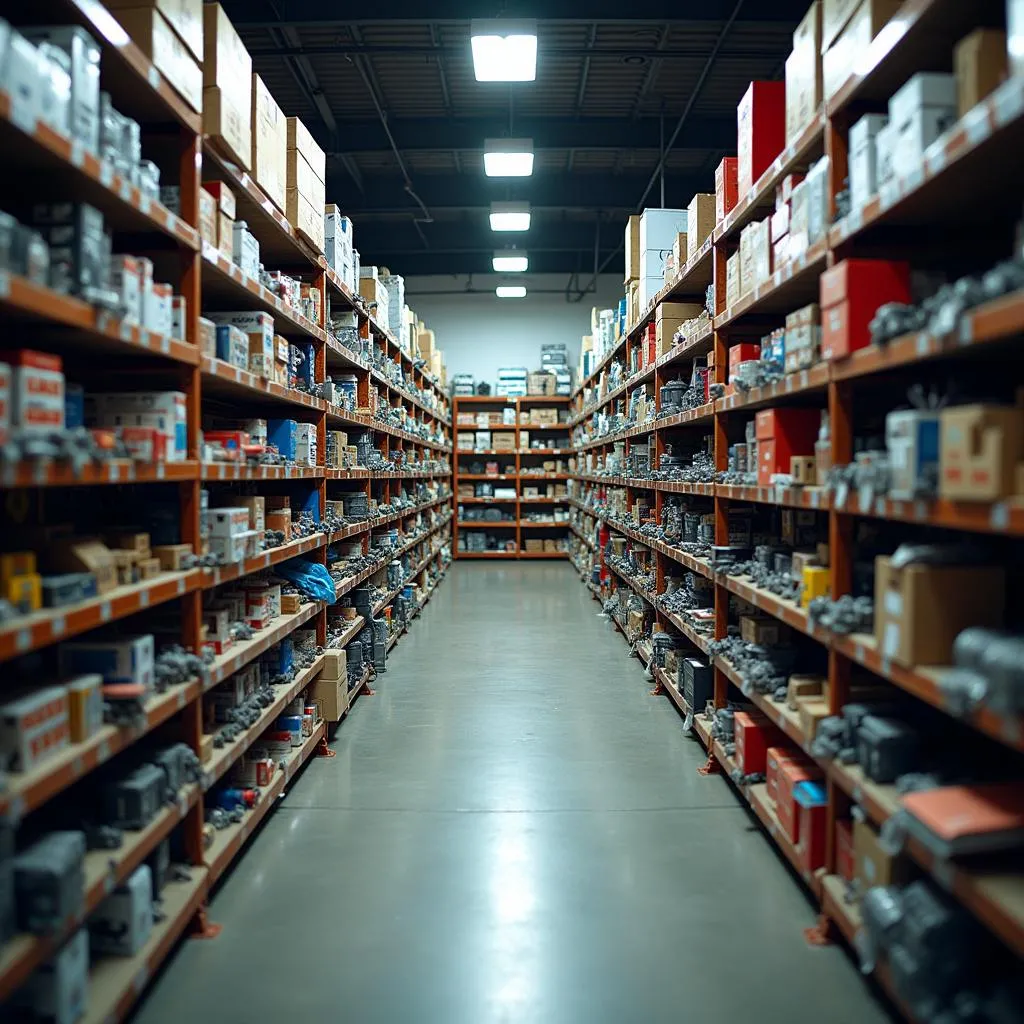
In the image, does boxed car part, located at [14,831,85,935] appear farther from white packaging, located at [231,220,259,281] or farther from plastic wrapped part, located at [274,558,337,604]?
plastic wrapped part, located at [274,558,337,604]

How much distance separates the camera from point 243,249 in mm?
3424

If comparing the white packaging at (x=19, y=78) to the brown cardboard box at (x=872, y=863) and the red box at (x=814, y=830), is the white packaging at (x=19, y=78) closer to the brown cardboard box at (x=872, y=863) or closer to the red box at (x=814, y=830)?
the brown cardboard box at (x=872, y=863)

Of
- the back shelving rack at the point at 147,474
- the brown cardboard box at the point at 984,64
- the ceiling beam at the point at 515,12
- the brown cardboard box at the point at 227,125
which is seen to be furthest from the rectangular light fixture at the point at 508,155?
the brown cardboard box at the point at 984,64

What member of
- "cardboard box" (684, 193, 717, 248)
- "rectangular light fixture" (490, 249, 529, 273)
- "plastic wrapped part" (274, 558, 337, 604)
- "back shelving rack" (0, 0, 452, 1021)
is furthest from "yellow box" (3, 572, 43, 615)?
"rectangular light fixture" (490, 249, 529, 273)

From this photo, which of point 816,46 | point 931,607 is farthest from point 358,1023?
point 816,46

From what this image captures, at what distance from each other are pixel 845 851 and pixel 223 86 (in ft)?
11.5

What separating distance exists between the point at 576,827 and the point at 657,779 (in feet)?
2.38

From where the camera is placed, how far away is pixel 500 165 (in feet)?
26.2

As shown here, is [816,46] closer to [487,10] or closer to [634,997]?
[634,997]

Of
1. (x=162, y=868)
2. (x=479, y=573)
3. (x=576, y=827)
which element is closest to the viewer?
(x=162, y=868)

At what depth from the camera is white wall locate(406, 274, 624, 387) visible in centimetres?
1551

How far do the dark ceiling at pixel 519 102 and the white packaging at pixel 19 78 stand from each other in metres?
4.97

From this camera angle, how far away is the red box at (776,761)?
312 centimetres

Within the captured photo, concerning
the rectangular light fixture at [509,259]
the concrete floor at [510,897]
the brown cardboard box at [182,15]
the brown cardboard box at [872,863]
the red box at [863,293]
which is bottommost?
the concrete floor at [510,897]
